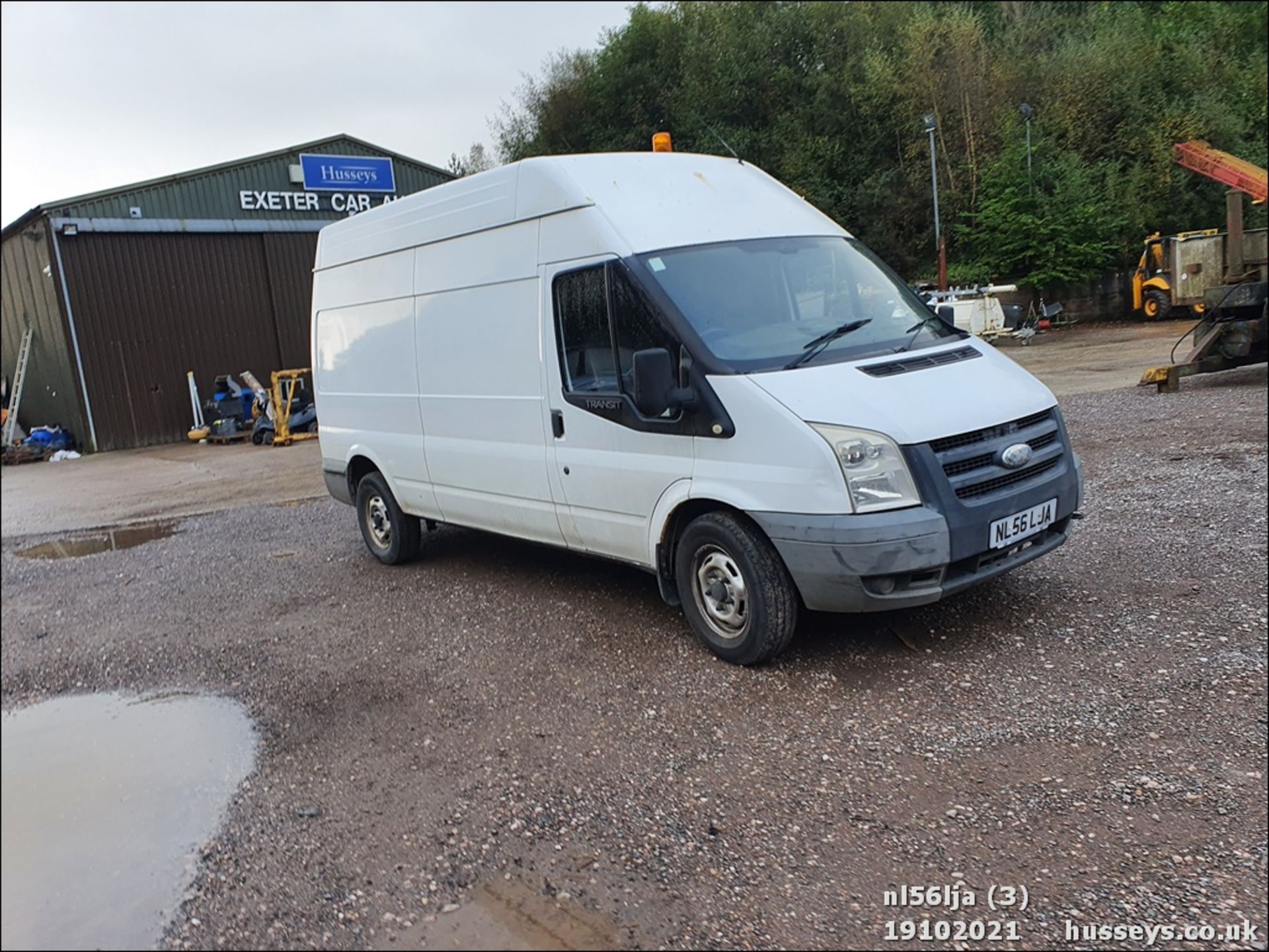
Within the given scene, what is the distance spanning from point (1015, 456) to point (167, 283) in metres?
19.1

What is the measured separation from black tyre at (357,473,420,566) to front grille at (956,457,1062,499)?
4264 millimetres

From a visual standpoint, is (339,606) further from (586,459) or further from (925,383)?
(925,383)

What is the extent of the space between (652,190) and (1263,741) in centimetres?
384

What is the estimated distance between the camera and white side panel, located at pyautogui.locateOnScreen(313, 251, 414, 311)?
6578 millimetres

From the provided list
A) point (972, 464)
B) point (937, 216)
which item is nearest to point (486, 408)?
point (972, 464)

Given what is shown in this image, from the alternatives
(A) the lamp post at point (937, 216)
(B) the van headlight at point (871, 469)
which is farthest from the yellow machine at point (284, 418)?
(A) the lamp post at point (937, 216)

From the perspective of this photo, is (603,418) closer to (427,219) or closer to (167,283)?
(427,219)

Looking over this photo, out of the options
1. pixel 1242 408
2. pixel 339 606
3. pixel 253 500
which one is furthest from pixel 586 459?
pixel 1242 408

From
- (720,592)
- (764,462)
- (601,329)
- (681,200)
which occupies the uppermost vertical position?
(681,200)

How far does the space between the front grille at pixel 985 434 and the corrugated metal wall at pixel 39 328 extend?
1860 cm

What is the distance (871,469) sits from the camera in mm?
4148

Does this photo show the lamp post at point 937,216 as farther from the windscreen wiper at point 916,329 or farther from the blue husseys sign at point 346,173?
the windscreen wiper at point 916,329

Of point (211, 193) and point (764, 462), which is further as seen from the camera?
point (211, 193)

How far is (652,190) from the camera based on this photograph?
5262mm
